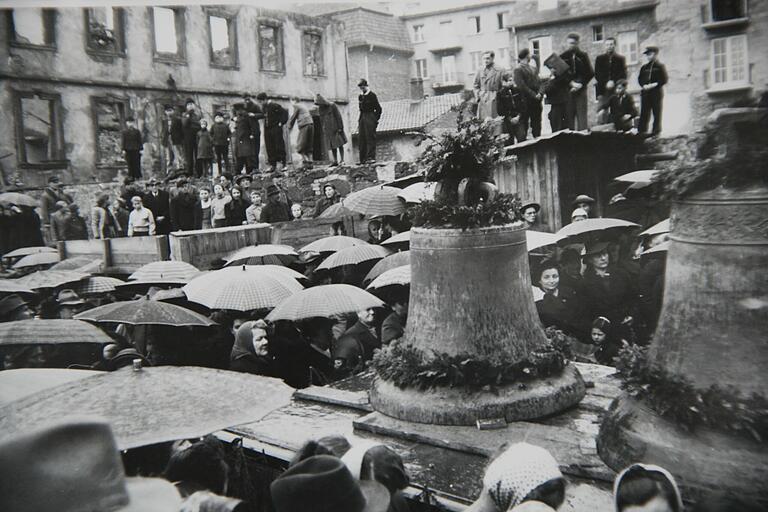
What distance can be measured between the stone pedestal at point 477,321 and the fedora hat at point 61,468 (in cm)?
217

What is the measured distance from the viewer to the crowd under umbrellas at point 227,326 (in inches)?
106

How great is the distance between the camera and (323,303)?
6176 mm

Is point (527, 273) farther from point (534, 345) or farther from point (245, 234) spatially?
point (245, 234)

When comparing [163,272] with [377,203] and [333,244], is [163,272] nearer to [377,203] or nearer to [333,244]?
[333,244]

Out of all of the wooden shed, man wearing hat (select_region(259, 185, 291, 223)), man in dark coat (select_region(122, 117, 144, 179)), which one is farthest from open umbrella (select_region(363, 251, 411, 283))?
man in dark coat (select_region(122, 117, 144, 179))

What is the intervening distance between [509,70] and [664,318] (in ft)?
21.0

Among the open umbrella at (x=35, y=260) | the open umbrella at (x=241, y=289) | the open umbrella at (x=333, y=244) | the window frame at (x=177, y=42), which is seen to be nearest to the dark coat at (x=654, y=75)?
the open umbrella at (x=241, y=289)

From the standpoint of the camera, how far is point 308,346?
618 cm

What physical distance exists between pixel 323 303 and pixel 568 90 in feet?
14.0

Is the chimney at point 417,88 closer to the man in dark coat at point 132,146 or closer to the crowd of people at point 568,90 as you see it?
the crowd of people at point 568,90

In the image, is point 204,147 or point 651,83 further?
point 204,147

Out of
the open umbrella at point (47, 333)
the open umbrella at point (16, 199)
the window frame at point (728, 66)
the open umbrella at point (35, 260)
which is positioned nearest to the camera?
the window frame at point (728, 66)

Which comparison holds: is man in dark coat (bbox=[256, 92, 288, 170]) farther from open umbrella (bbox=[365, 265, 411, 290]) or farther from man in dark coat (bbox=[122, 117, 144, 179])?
open umbrella (bbox=[365, 265, 411, 290])

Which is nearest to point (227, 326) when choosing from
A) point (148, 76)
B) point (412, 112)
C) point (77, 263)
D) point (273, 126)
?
point (77, 263)
